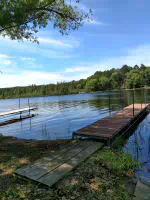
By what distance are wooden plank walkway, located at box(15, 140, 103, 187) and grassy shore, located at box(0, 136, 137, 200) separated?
4.3 inches

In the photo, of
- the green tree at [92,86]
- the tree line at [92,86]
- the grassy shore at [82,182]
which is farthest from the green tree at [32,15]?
the green tree at [92,86]

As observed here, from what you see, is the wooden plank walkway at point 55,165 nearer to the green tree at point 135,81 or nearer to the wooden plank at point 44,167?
the wooden plank at point 44,167

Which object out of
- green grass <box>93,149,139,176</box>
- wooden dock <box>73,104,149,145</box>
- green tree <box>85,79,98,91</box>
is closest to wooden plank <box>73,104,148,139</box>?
wooden dock <box>73,104,149,145</box>

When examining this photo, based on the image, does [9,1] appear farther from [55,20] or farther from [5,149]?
[5,149]

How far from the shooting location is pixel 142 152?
506 centimetres

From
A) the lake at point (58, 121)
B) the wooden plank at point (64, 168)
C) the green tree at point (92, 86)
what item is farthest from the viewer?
the green tree at point (92, 86)

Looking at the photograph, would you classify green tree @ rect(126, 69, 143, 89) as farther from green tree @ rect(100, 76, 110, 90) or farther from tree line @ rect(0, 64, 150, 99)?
green tree @ rect(100, 76, 110, 90)

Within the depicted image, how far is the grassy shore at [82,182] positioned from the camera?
2.44 metres

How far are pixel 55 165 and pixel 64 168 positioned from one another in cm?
25

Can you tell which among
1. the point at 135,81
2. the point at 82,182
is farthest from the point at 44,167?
the point at 135,81

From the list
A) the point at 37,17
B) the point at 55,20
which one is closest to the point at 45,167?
the point at 37,17

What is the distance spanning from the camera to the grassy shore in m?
2.44

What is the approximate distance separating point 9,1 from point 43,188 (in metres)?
4.74

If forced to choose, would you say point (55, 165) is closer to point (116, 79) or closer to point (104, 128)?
point (104, 128)
